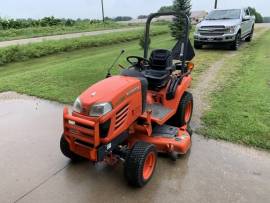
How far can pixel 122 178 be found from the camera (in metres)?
3.37

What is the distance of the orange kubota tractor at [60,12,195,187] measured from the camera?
2.95 m

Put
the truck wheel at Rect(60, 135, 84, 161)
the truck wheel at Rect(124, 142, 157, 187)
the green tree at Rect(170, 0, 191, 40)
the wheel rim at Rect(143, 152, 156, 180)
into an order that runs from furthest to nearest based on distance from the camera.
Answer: the green tree at Rect(170, 0, 191, 40) < the truck wheel at Rect(60, 135, 84, 161) < the wheel rim at Rect(143, 152, 156, 180) < the truck wheel at Rect(124, 142, 157, 187)

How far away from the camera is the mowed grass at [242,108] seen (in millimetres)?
4330

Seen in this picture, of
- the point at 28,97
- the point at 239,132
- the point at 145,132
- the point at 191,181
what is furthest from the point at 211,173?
the point at 28,97

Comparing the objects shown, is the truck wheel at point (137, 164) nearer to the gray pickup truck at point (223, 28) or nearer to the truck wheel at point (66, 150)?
the truck wheel at point (66, 150)

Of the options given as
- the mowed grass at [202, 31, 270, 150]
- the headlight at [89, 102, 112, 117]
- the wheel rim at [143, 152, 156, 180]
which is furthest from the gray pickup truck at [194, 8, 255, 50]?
the headlight at [89, 102, 112, 117]

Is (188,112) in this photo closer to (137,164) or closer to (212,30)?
(137,164)

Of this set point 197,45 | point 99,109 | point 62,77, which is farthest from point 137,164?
point 197,45

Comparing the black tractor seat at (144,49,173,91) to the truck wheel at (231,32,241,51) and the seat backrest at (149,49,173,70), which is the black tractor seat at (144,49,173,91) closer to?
the seat backrest at (149,49,173,70)

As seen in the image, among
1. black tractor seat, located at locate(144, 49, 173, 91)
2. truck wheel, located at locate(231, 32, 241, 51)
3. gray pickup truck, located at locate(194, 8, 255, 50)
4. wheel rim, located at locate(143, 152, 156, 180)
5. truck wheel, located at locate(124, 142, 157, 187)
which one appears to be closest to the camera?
truck wheel, located at locate(124, 142, 157, 187)

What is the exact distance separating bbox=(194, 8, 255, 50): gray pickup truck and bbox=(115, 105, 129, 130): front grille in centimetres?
902

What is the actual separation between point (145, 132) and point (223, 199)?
1.18 m

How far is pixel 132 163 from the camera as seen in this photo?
304cm

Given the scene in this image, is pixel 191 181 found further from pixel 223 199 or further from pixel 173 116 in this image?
pixel 173 116
